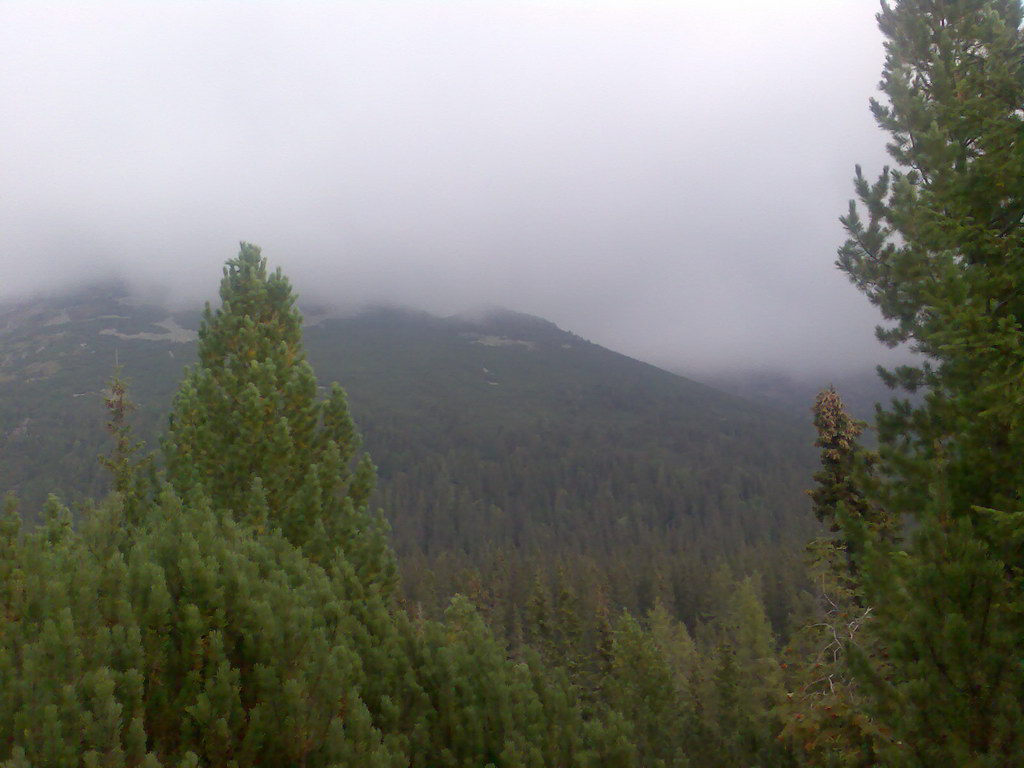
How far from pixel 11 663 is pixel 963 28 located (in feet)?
43.1

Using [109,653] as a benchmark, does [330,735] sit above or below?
below

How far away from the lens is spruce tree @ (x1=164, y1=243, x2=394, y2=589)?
405 inches

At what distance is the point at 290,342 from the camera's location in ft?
40.0

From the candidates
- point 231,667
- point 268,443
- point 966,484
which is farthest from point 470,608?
point 966,484

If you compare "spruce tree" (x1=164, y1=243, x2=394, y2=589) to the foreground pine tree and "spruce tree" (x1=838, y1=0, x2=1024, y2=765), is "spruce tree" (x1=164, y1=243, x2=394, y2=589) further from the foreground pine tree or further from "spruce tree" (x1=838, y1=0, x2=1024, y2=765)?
"spruce tree" (x1=838, y1=0, x2=1024, y2=765)

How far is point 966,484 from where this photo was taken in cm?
549

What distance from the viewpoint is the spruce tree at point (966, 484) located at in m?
4.73

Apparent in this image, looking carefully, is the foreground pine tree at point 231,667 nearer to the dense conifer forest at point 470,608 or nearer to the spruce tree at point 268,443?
the dense conifer forest at point 470,608

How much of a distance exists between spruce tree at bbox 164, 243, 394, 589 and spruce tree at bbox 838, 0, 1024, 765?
7537 millimetres

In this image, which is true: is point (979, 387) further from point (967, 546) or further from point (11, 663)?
point (11, 663)

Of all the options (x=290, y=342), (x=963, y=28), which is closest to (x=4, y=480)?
(x=290, y=342)

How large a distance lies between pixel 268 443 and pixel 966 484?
944cm

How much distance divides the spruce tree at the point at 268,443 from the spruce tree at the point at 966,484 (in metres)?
7.54

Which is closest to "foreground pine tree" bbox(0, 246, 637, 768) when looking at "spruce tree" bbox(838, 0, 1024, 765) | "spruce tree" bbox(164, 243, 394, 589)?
"spruce tree" bbox(164, 243, 394, 589)
